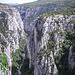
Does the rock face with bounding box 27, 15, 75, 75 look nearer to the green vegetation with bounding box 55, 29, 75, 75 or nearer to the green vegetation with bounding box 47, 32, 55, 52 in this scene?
the green vegetation with bounding box 47, 32, 55, 52

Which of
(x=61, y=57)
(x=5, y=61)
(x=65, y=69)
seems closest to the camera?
(x=65, y=69)

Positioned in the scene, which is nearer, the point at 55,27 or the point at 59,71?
the point at 59,71

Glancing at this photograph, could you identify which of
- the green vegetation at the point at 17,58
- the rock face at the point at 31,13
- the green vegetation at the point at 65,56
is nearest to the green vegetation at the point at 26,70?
the green vegetation at the point at 17,58

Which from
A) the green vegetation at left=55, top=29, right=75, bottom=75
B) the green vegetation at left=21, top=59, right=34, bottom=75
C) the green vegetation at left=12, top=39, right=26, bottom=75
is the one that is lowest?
the green vegetation at left=12, top=39, right=26, bottom=75

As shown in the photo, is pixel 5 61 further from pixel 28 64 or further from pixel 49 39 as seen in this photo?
pixel 49 39

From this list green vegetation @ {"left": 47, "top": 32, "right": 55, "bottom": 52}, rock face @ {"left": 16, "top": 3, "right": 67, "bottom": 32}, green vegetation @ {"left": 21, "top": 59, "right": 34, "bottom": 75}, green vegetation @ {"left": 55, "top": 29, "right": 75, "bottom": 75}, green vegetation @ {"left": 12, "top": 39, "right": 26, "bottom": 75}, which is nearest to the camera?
green vegetation @ {"left": 55, "top": 29, "right": 75, "bottom": 75}

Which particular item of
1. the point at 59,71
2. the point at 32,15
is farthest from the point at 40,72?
the point at 32,15

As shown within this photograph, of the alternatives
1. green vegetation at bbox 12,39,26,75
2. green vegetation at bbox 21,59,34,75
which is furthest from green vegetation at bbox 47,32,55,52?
green vegetation at bbox 12,39,26,75

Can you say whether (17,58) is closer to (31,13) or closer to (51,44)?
(51,44)
